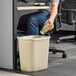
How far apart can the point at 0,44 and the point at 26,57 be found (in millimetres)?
379

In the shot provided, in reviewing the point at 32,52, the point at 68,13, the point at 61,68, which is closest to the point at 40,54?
the point at 32,52

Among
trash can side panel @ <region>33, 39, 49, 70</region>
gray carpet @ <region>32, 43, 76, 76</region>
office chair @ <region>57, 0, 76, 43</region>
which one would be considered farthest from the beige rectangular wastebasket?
office chair @ <region>57, 0, 76, 43</region>

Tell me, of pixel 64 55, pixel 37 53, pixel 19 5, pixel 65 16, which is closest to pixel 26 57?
pixel 37 53

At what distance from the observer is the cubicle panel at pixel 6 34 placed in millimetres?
3316

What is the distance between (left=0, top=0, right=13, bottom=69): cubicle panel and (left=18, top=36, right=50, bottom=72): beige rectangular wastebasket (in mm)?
136

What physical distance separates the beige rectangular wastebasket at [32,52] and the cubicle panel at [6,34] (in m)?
0.14

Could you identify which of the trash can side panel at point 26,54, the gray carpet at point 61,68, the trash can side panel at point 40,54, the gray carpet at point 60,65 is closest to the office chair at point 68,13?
the gray carpet at point 60,65

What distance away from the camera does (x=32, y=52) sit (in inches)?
128

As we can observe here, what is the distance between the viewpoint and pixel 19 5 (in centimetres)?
348

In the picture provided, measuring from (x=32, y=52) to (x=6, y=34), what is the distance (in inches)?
15.2

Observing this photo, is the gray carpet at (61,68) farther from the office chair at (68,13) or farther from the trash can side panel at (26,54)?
the office chair at (68,13)

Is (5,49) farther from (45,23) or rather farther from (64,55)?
(64,55)

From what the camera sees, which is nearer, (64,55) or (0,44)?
(0,44)

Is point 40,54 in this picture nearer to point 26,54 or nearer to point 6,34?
point 26,54
